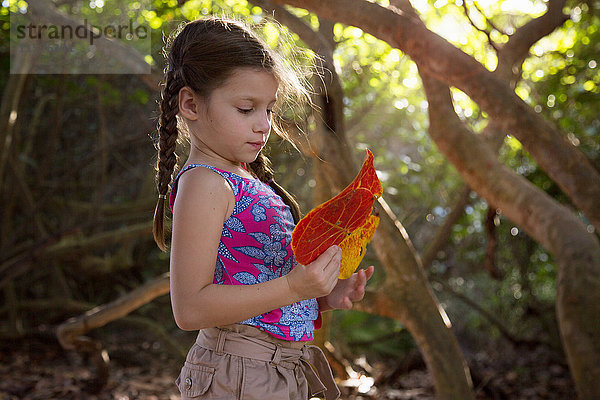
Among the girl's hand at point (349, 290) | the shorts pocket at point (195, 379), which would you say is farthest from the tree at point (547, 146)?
the shorts pocket at point (195, 379)

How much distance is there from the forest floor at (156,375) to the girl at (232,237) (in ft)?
9.02

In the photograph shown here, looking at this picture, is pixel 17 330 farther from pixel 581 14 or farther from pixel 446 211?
pixel 581 14

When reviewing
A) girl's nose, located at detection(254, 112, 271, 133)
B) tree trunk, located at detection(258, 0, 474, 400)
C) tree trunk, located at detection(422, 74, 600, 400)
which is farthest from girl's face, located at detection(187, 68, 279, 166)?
tree trunk, located at detection(422, 74, 600, 400)

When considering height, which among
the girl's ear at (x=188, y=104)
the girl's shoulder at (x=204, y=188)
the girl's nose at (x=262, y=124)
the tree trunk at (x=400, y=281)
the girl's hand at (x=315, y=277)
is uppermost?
the girl's nose at (x=262, y=124)

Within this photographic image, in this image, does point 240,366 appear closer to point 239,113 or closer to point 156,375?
point 239,113

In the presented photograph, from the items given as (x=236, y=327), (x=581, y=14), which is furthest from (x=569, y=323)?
(x=581, y=14)

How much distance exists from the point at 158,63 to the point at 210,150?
3.31 meters

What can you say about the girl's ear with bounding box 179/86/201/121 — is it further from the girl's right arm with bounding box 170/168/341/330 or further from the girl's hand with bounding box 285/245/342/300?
the girl's hand with bounding box 285/245/342/300

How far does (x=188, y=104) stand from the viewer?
5.14 ft

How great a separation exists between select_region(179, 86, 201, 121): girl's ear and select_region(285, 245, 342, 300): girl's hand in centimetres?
45

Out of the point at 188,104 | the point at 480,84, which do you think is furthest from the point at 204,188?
the point at 480,84

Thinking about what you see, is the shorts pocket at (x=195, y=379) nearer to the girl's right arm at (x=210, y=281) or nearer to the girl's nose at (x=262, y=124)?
the girl's right arm at (x=210, y=281)

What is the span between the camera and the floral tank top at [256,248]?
1.51 metres

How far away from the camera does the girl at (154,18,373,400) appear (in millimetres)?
1400
